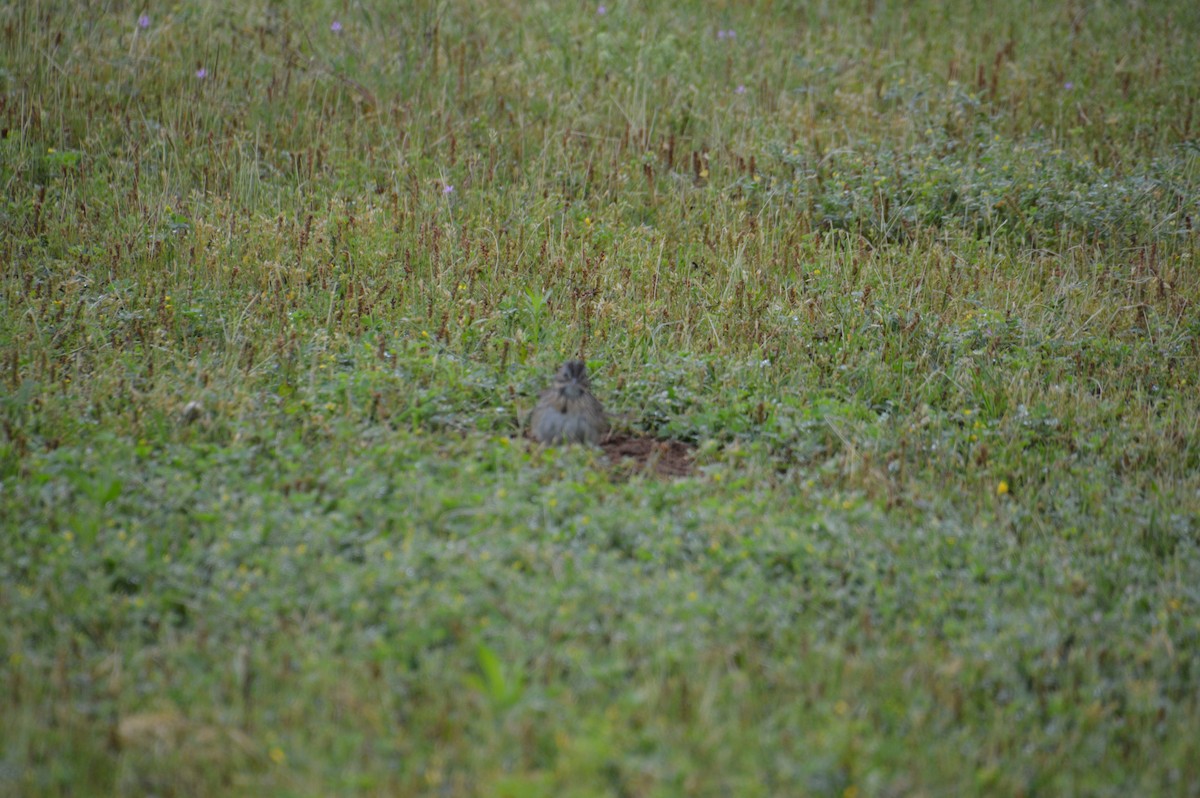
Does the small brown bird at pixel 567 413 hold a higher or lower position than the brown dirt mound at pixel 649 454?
higher

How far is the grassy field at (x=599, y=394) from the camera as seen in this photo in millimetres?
3398

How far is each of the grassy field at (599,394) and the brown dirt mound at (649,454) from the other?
0.09 meters

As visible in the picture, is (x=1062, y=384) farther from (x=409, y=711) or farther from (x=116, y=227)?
(x=116, y=227)

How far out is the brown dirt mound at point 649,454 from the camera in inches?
197

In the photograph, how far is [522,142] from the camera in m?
→ 8.27

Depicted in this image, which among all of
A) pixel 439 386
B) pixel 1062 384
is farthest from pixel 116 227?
pixel 1062 384

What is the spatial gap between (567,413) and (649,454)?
482 mm

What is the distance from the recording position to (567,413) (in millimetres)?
5062

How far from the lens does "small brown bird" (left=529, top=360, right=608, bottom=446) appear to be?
505cm

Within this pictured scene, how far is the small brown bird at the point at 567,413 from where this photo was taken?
199 inches

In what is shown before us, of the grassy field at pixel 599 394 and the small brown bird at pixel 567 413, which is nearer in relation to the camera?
the grassy field at pixel 599 394

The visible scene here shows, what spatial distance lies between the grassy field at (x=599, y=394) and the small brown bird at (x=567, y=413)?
16 centimetres

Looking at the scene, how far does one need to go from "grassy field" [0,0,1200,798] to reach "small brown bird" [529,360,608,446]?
16 cm

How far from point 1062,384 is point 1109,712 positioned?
2575 millimetres
